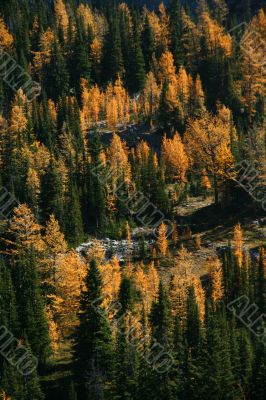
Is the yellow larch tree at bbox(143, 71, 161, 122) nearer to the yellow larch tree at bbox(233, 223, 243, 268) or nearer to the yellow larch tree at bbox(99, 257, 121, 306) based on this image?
the yellow larch tree at bbox(233, 223, 243, 268)

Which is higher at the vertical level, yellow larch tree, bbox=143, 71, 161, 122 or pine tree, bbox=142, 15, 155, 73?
pine tree, bbox=142, 15, 155, 73

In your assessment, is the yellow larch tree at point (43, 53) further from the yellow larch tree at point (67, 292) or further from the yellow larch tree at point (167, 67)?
the yellow larch tree at point (67, 292)

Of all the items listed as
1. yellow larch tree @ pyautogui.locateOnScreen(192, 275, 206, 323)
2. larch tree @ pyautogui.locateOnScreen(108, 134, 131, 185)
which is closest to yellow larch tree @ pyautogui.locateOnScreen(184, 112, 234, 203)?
larch tree @ pyautogui.locateOnScreen(108, 134, 131, 185)

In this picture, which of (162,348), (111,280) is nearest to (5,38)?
(111,280)

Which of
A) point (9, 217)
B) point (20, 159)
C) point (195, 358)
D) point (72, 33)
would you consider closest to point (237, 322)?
point (195, 358)

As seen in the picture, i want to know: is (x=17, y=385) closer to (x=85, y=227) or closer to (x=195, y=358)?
(x=195, y=358)

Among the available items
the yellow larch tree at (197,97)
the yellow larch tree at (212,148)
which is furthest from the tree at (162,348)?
the yellow larch tree at (197,97)
